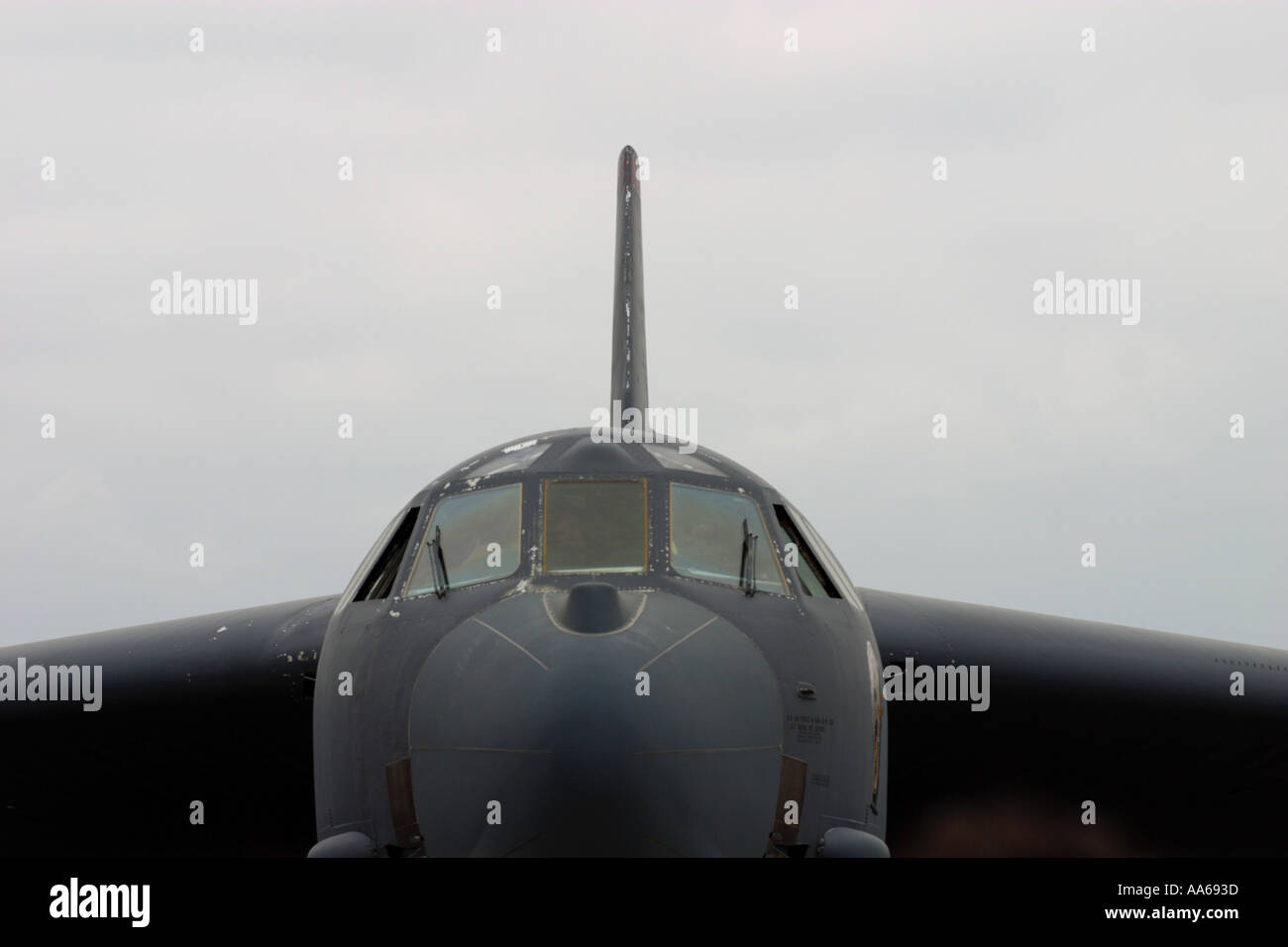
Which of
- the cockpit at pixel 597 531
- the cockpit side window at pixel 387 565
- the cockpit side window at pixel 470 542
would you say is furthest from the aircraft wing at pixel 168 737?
the cockpit side window at pixel 470 542

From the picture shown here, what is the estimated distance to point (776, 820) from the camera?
343 inches

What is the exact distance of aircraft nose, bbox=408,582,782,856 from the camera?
7715 mm

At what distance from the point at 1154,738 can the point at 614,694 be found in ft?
38.0

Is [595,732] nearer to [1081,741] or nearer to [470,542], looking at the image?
[470,542]

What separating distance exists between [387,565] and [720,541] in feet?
7.15

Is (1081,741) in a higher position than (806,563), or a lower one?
lower

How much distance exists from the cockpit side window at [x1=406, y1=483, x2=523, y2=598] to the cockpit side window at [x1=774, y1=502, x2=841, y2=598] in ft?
5.91

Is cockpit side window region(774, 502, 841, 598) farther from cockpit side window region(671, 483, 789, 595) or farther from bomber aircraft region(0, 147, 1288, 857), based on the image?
cockpit side window region(671, 483, 789, 595)

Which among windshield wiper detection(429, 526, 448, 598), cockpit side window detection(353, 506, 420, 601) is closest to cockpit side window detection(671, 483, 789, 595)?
windshield wiper detection(429, 526, 448, 598)

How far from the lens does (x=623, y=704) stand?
777 cm

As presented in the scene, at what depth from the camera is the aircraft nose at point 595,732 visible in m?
7.71

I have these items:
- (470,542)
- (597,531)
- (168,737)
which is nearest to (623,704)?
(597,531)
